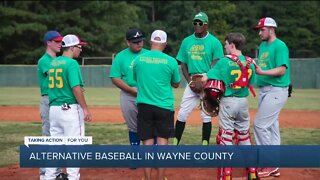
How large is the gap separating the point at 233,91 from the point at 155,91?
0.98 meters

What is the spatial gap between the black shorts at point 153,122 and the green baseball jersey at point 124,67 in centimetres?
114

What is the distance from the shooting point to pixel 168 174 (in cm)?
697

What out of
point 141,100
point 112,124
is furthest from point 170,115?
point 112,124

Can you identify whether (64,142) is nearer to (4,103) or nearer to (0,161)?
(0,161)

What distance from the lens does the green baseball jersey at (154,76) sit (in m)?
5.91

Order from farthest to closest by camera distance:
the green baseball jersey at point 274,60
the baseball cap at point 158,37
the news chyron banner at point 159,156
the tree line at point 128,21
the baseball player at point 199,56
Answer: the tree line at point 128,21 < the baseball player at point 199,56 < the green baseball jersey at point 274,60 < the baseball cap at point 158,37 < the news chyron banner at point 159,156

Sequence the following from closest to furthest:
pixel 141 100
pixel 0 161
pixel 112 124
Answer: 1. pixel 141 100
2. pixel 0 161
3. pixel 112 124

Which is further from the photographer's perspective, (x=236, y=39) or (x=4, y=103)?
(x=4, y=103)

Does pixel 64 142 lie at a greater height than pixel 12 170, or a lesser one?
greater

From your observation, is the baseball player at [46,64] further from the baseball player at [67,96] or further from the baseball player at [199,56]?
the baseball player at [199,56]

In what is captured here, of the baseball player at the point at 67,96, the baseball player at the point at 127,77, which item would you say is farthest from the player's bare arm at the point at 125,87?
the baseball player at the point at 67,96

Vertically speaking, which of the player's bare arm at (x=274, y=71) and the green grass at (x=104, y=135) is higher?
the player's bare arm at (x=274, y=71)

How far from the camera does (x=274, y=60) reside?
683 centimetres

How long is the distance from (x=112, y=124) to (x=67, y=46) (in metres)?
6.59
